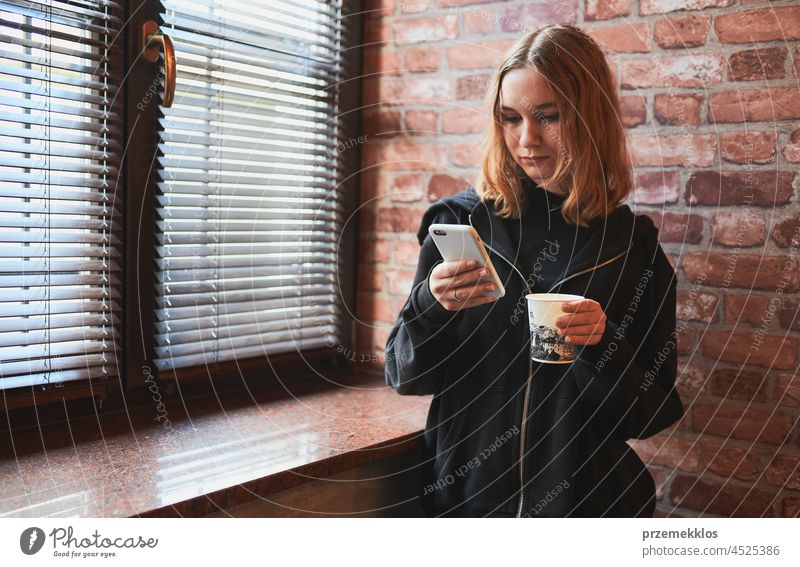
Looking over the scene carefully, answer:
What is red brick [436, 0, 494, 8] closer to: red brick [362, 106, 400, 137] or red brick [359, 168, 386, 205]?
red brick [362, 106, 400, 137]

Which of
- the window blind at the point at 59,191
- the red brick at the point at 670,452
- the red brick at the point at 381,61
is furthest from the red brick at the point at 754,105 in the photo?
the window blind at the point at 59,191

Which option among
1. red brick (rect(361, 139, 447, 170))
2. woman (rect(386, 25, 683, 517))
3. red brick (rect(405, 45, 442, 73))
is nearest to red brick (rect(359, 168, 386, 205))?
red brick (rect(361, 139, 447, 170))

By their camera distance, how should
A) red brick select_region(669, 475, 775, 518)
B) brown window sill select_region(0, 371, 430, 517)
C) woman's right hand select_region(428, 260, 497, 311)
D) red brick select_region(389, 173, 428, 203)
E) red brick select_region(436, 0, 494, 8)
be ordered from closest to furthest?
brown window sill select_region(0, 371, 430, 517) < woman's right hand select_region(428, 260, 497, 311) < red brick select_region(669, 475, 775, 518) < red brick select_region(436, 0, 494, 8) < red brick select_region(389, 173, 428, 203)

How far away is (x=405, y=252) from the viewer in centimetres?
165

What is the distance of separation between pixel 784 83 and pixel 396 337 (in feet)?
2.39

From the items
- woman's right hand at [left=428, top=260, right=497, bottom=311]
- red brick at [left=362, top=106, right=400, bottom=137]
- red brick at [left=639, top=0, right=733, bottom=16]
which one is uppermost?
red brick at [left=639, top=0, right=733, bottom=16]

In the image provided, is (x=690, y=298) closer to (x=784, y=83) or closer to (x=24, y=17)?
(x=784, y=83)

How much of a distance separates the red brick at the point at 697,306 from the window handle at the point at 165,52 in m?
0.92

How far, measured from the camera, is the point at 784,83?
3.91ft

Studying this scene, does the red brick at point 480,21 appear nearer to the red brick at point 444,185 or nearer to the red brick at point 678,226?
the red brick at point 444,185

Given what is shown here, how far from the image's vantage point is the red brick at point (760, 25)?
1178 millimetres

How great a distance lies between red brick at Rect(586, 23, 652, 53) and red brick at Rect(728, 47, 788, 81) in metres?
0.15

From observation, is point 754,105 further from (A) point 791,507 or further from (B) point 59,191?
(B) point 59,191

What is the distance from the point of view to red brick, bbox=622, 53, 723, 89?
1262mm
